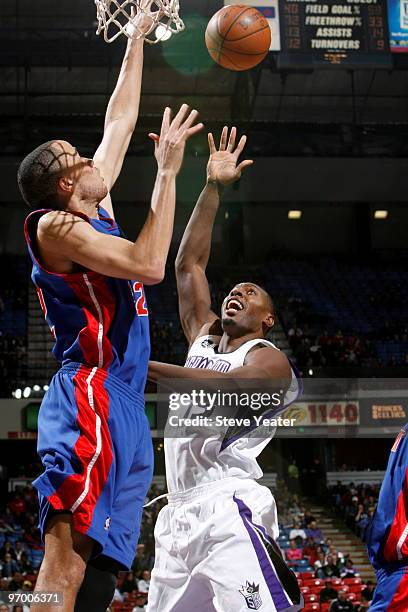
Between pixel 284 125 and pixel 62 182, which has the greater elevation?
pixel 284 125

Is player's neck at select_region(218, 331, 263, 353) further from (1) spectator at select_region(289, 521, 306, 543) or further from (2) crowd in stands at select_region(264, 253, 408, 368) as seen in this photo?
(2) crowd in stands at select_region(264, 253, 408, 368)

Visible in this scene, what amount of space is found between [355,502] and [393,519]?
9.63 m

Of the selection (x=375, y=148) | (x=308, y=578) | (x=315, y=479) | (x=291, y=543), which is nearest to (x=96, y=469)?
(x=308, y=578)

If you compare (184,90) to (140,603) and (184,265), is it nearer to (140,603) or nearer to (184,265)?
(140,603)

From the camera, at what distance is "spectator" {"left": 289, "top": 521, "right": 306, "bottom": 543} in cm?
1109

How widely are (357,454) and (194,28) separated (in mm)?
8138

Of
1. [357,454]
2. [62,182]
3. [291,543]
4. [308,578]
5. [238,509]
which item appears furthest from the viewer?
[357,454]

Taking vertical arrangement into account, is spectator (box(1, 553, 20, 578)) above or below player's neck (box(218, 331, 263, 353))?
below

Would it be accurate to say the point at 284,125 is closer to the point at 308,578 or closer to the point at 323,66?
the point at 323,66

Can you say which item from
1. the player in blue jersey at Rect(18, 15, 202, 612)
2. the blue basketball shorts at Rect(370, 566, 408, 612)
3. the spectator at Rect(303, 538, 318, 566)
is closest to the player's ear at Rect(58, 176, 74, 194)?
the player in blue jersey at Rect(18, 15, 202, 612)

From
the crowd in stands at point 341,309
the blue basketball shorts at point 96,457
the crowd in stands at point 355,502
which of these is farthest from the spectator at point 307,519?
the blue basketball shorts at point 96,457

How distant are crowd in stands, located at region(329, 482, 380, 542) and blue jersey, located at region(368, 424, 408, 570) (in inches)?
349

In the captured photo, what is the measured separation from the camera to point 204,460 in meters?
3.49

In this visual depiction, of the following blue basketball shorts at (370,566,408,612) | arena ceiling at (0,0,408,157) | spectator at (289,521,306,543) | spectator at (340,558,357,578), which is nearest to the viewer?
blue basketball shorts at (370,566,408,612)
